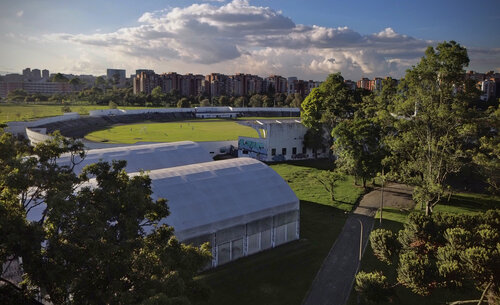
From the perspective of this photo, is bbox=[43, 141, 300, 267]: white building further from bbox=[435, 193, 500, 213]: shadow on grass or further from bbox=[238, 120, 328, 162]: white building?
bbox=[238, 120, 328, 162]: white building

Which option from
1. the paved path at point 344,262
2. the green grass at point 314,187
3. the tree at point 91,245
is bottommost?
the paved path at point 344,262

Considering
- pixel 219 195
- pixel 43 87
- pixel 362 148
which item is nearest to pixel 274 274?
pixel 219 195

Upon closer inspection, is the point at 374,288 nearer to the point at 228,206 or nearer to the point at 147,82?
the point at 228,206

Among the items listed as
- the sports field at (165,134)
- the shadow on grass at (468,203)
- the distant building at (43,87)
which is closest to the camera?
the shadow on grass at (468,203)

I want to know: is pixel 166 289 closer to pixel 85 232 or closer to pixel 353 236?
pixel 85 232

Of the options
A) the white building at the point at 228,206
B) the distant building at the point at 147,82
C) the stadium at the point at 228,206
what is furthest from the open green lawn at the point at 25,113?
the distant building at the point at 147,82

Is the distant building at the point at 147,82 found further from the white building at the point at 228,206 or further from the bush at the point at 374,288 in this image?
the bush at the point at 374,288
